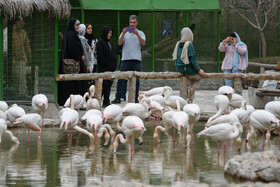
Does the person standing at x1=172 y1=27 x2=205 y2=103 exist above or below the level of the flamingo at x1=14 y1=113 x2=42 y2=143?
above

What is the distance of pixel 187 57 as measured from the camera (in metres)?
14.6

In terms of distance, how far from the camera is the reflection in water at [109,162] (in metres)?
8.55

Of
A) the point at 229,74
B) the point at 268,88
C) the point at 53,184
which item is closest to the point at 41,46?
the point at 229,74

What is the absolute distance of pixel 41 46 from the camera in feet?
49.8

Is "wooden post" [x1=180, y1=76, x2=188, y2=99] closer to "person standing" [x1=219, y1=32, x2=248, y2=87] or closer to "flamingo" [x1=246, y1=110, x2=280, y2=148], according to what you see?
"person standing" [x1=219, y1=32, x2=248, y2=87]

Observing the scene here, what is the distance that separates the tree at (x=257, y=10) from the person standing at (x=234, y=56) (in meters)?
11.5

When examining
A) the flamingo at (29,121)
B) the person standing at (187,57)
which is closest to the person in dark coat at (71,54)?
the person standing at (187,57)

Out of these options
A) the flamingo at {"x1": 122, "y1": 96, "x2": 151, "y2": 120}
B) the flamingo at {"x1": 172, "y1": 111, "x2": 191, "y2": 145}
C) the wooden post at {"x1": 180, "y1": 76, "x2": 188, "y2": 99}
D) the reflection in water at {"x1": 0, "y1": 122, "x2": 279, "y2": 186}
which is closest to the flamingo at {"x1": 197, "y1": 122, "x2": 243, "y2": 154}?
the reflection in water at {"x1": 0, "y1": 122, "x2": 279, "y2": 186}

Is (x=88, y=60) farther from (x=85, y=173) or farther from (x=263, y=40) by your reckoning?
(x=263, y=40)

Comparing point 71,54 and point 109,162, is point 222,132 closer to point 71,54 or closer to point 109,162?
point 109,162

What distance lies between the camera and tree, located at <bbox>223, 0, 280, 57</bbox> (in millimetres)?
27844

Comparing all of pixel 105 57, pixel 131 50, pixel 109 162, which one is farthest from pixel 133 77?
pixel 109 162

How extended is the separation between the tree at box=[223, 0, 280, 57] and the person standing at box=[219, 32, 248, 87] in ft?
37.9

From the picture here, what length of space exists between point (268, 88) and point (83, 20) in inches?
278
